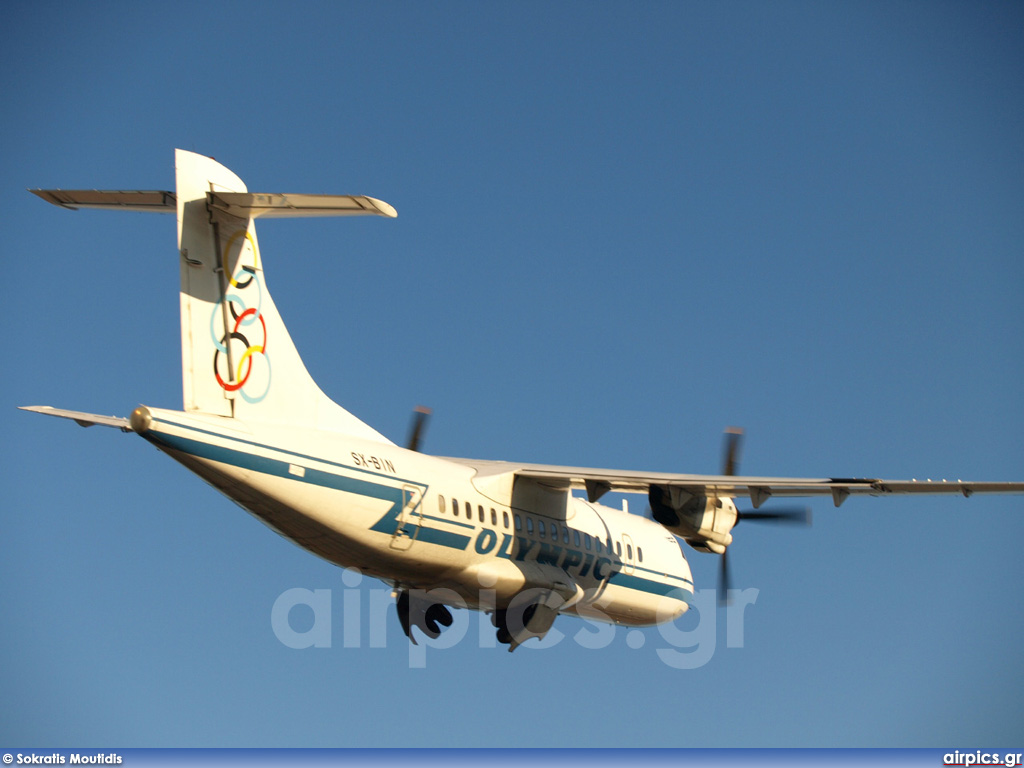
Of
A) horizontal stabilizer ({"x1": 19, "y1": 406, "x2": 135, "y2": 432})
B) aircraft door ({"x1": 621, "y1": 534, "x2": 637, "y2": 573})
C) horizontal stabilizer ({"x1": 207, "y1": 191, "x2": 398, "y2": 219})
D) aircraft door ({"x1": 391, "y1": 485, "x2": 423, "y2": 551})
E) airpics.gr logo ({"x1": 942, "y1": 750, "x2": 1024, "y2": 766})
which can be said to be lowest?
airpics.gr logo ({"x1": 942, "y1": 750, "x2": 1024, "y2": 766})

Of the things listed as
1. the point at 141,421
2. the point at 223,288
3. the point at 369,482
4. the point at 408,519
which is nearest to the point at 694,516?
the point at 408,519

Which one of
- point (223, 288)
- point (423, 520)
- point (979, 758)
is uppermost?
point (223, 288)

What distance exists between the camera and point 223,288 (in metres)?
17.0

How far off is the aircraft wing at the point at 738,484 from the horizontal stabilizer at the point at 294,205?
6.60 meters

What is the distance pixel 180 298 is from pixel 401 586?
7111 millimetres

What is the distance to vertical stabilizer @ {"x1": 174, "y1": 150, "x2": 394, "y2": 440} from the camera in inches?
646

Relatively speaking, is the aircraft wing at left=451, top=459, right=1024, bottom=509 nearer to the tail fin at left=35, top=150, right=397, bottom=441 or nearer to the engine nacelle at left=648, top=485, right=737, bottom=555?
the engine nacelle at left=648, top=485, right=737, bottom=555

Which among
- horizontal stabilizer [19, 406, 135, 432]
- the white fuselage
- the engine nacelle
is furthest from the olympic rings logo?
the engine nacelle

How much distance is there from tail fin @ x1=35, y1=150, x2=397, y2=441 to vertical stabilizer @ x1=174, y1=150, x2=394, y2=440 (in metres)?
0.01

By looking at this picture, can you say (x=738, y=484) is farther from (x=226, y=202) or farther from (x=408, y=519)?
(x=226, y=202)

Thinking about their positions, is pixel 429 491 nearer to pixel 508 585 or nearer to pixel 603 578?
pixel 508 585

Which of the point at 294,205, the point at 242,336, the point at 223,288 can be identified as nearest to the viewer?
the point at 294,205

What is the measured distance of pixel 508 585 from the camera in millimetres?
20625

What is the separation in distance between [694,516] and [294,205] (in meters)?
10.9
